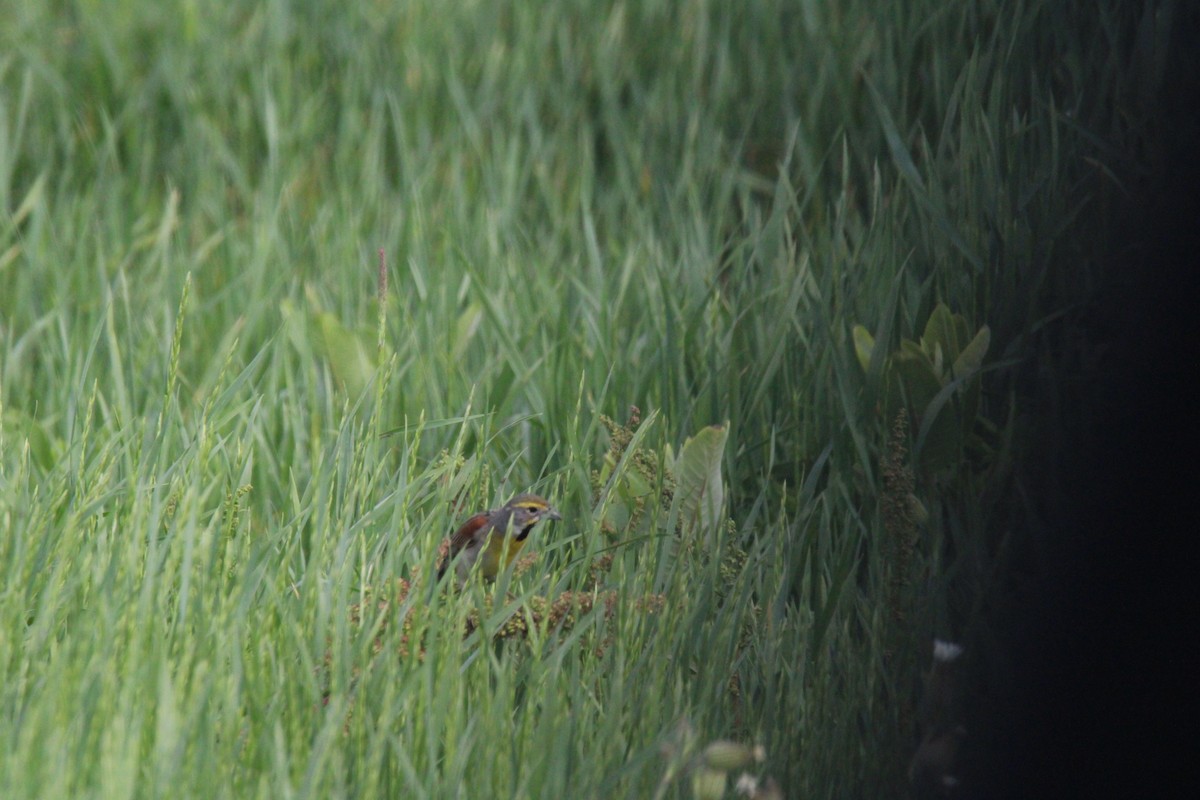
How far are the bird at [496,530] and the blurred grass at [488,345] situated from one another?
79mm

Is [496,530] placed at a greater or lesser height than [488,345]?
lesser

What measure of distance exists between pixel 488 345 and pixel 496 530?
824 millimetres

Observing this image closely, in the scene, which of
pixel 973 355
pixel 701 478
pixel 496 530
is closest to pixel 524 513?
pixel 496 530

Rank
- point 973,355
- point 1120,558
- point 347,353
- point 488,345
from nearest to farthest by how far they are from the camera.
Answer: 1. point 1120,558
2. point 973,355
3. point 347,353
4. point 488,345

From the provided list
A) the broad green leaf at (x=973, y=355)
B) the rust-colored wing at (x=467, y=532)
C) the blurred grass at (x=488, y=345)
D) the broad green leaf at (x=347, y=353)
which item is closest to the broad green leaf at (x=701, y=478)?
the blurred grass at (x=488, y=345)

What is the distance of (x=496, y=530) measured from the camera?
2.52m

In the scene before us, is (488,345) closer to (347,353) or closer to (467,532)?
(347,353)

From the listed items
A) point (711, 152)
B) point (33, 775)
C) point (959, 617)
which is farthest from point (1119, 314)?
point (33, 775)

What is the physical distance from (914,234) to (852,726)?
125cm

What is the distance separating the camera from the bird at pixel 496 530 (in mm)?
2500

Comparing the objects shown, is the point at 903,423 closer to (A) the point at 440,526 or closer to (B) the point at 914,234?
(B) the point at 914,234

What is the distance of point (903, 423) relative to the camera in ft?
8.46

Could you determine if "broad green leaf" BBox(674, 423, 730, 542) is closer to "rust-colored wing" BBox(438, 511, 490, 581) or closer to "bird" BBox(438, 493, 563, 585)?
"bird" BBox(438, 493, 563, 585)

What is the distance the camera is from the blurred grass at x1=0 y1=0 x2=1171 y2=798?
79.4 inches
